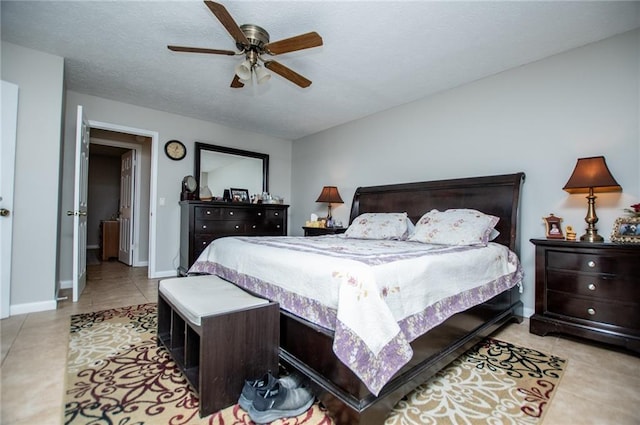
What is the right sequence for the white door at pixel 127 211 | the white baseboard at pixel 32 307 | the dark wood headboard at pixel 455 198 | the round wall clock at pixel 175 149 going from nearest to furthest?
the white baseboard at pixel 32 307 < the dark wood headboard at pixel 455 198 < the round wall clock at pixel 175 149 < the white door at pixel 127 211

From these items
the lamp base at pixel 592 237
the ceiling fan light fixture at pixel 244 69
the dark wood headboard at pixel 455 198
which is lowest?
the lamp base at pixel 592 237

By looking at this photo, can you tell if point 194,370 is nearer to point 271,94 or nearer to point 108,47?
point 108,47

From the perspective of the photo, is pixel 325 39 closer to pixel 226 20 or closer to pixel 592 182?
pixel 226 20

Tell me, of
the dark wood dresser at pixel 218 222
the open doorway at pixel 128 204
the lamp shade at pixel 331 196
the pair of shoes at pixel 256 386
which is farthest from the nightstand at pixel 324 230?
the open doorway at pixel 128 204

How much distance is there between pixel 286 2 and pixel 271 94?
64.7 inches

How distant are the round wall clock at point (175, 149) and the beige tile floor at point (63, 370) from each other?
236cm

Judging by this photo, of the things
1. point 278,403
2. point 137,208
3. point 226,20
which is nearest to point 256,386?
point 278,403

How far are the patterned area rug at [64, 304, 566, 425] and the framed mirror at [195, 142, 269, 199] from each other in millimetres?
2930

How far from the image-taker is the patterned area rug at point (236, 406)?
53.7 inches

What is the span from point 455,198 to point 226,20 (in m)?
2.72

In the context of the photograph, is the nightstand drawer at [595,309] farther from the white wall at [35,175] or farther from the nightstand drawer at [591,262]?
the white wall at [35,175]

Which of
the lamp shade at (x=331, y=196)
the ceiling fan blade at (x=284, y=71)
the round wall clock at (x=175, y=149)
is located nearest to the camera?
the ceiling fan blade at (x=284, y=71)

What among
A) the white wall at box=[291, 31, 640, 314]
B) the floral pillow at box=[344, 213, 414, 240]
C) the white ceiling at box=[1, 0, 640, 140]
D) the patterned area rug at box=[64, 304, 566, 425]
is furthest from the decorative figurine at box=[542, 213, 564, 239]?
the white ceiling at box=[1, 0, 640, 140]

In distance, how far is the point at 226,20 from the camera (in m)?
1.79
